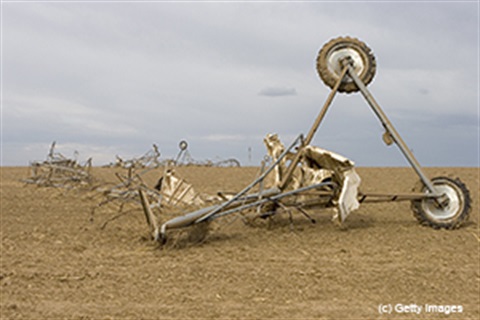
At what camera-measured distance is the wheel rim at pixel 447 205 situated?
970 cm

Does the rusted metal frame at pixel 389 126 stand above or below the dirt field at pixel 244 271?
above

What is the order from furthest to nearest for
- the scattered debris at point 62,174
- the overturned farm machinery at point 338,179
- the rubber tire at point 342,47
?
the scattered debris at point 62,174 < the rubber tire at point 342,47 < the overturned farm machinery at point 338,179

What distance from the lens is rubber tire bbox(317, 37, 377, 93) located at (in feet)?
32.7

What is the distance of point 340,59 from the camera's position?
395 inches

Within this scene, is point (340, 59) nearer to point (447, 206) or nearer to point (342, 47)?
point (342, 47)

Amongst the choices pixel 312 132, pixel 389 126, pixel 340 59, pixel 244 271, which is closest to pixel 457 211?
pixel 389 126

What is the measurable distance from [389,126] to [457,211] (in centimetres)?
189

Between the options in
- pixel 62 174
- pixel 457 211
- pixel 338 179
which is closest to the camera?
pixel 338 179

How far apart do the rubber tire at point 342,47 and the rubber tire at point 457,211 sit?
7.03 feet

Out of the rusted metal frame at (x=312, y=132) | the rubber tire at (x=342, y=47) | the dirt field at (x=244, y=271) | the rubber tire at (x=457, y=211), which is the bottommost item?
the dirt field at (x=244, y=271)

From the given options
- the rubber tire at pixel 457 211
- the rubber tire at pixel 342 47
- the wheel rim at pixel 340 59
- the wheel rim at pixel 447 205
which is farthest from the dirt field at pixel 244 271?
the wheel rim at pixel 340 59

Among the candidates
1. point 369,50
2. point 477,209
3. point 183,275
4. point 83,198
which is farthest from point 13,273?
point 477,209

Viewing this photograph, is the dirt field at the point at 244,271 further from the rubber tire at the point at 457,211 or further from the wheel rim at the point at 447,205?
the wheel rim at the point at 447,205

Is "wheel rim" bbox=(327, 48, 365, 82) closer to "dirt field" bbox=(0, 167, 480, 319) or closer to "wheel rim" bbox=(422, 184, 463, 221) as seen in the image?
"wheel rim" bbox=(422, 184, 463, 221)
